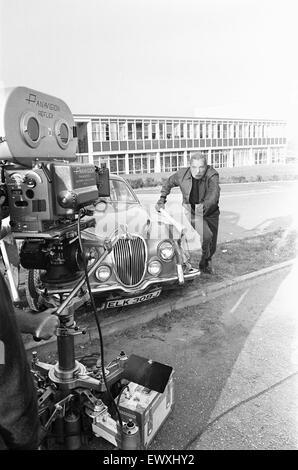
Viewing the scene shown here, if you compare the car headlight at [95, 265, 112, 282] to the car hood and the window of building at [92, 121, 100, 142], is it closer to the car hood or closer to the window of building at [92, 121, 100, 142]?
the car hood

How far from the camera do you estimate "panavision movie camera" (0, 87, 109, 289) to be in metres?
1.71

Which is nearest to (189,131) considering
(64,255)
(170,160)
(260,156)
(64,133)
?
(170,160)

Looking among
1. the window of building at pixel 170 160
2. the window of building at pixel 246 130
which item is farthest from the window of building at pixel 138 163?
the window of building at pixel 246 130

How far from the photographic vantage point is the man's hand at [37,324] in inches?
74.1

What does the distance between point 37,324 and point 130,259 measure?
6.65 ft

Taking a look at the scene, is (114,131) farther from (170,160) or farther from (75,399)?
(75,399)

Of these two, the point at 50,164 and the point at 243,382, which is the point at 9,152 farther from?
the point at 243,382

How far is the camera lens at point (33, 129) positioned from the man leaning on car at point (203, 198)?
3.69 m

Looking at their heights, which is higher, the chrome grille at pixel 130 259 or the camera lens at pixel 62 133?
the camera lens at pixel 62 133

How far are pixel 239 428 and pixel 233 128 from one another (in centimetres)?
4183

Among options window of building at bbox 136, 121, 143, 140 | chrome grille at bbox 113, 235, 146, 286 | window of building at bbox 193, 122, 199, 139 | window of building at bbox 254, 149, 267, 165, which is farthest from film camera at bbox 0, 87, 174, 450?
window of building at bbox 254, 149, 267, 165

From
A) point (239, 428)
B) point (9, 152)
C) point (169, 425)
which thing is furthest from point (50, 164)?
point (239, 428)

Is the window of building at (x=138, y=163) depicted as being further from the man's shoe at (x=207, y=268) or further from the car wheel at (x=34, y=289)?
the car wheel at (x=34, y=289)

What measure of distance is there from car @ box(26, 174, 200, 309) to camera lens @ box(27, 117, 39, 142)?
1.36 metres
